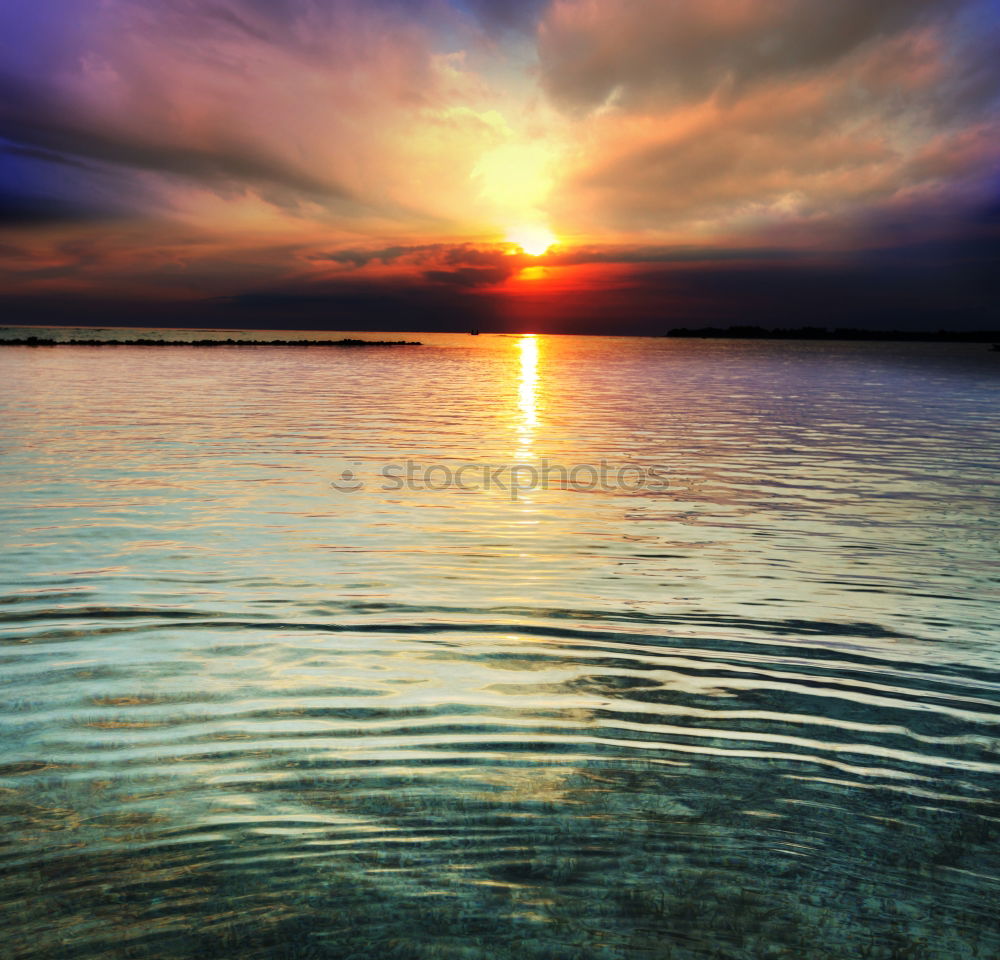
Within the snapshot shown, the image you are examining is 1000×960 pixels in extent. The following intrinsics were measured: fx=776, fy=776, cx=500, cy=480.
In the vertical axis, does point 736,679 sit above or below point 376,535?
above

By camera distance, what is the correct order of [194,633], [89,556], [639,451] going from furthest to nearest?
[639,451]
[89,556]
[194,633]

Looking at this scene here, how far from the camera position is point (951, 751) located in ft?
16.6

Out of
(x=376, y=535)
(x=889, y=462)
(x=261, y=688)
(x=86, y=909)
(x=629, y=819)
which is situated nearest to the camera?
(x=86, y=909)

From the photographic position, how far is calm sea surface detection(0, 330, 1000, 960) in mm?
3461

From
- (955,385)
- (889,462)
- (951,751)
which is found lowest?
(955,385)

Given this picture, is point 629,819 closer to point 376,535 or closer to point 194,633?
point 194,633

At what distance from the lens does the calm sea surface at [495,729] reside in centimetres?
346

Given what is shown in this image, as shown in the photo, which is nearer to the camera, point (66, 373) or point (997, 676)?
point (997, 676)

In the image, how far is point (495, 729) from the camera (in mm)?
5242

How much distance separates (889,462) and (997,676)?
49.8 ft

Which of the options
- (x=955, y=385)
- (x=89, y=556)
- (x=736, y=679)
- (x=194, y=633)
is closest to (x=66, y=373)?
(x=89, y=556)

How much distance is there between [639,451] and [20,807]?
18789 millimetres

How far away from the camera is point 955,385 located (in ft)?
190

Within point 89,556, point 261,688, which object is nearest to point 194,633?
point 261,688
